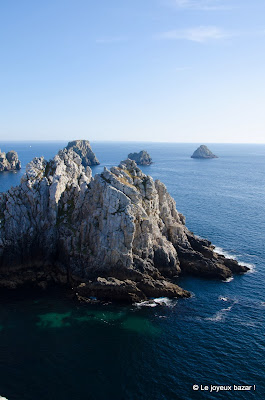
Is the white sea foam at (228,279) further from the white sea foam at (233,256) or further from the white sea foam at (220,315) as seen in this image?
the white sea foam at (220,315)

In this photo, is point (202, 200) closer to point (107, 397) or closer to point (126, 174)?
point (126, 174)

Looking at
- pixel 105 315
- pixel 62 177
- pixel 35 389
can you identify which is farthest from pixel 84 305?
pixel 62 177

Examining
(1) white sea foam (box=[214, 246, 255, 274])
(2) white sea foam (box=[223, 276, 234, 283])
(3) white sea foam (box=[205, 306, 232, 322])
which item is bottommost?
(3) white sea foam (box=[205, 306, 232, 322])

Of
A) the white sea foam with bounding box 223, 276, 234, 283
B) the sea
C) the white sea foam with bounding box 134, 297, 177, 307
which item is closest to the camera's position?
the sea

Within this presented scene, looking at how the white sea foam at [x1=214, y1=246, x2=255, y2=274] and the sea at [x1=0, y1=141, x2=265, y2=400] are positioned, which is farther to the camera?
the white sea foam at [x1=214, y1=246, x2=255, y2=274]

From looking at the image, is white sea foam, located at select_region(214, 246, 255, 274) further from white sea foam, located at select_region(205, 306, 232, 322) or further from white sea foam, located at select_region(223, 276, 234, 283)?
white sea foam, located at select_region(205, 306, 232, 322)

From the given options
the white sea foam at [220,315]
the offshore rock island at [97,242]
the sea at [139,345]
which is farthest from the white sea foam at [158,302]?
the white sea foam at [220,315]

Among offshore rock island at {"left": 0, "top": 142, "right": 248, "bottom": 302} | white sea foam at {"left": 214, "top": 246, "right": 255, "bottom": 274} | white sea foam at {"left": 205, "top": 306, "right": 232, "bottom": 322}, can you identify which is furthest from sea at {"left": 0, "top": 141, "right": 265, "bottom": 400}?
offshore rock island at {"left": 0, "top": 142, "right": 248, "bottom": 302}

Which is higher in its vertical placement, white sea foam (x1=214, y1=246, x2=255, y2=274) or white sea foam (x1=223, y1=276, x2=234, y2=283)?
white sea foam (x1=214, y1=246, x2=255, y2=274)

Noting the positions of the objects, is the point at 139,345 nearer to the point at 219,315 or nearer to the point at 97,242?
the point at 219,315
